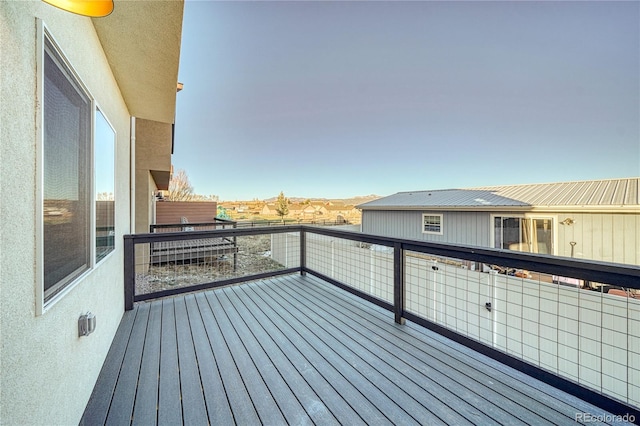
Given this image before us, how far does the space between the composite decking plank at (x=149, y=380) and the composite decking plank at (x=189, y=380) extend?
159 mm

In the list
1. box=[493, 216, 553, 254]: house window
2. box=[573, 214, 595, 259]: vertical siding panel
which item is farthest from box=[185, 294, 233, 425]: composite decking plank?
box=[573, 214, 595, 259]: vertical siding panel

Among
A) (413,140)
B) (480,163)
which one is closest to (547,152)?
(480,163)

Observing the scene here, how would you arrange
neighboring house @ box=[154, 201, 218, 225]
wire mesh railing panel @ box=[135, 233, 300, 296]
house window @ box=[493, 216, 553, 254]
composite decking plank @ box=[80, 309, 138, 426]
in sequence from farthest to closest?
neighboring house @ box=[154, 201, 218, 225]
house window @ box=[493, 216, 553, 254]
wire mesh railing panel @ box=[135, 233, 300, 296]
composite decking plank @ box=[80, 309, 138, 426]

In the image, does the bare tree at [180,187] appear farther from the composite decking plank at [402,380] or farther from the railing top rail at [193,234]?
the composite decking plank at [402,380]

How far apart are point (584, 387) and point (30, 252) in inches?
115

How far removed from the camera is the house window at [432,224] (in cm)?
912

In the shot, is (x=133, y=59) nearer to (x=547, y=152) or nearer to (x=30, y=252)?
(x=30, y=252)

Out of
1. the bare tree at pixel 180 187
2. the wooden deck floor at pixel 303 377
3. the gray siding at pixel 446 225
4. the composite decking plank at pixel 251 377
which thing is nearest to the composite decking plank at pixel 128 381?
the wooden deck floor at pixel 303 377

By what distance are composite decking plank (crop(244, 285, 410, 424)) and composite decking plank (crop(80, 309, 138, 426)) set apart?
1.37 m

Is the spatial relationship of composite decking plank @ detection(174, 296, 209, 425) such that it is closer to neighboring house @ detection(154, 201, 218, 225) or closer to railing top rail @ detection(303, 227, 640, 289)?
railing top rail @ detection(303, 227, 640, 289)

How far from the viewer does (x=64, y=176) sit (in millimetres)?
1274

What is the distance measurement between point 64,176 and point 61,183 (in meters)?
0.06

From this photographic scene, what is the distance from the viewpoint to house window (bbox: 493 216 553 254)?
24.0ft

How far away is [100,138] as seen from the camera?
1.94 metres
